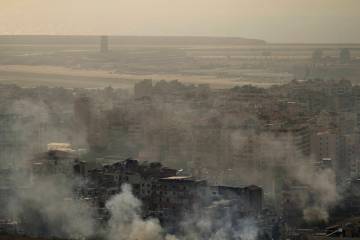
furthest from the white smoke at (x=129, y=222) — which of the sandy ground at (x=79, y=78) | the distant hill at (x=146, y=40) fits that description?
the distant hill at (x=146, y=40)

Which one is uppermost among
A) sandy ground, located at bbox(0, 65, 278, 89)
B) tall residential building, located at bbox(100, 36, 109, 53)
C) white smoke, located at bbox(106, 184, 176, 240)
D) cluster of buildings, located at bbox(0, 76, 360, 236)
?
tall residential building, located at bbox(100, 36, 109, 53)

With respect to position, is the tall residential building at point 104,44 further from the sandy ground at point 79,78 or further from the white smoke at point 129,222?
the white smoke at point 129,222

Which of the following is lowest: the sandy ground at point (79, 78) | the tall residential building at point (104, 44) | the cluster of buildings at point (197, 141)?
the cluster of buildings at point (197, 141)

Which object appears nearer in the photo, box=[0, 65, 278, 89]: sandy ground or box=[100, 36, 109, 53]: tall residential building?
box=[0, 65, 278, 89]: sandy ground

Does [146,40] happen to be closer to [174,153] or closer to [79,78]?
[79,78]

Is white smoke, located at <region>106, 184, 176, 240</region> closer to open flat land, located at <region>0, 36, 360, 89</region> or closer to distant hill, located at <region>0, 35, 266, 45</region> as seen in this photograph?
open flat land, located at <region>0, 36, 360, 89</region>

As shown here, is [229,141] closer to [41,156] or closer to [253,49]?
[41,156]

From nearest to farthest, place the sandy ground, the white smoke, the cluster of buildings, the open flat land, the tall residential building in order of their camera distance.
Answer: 1. the white smoke
2. the cluster of buildings
3. the sandy ground
4. the open flat land
5. the tall residential building

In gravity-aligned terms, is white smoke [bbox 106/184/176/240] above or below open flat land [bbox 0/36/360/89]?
below

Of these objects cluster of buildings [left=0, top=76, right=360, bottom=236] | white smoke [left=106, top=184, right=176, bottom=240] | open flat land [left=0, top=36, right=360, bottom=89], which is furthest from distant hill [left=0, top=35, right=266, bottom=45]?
white smoke [left=106, top=184, right=176, bottom=240]

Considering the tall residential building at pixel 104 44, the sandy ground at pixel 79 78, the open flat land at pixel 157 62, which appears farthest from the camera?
the tall residential building at pixel 104 44

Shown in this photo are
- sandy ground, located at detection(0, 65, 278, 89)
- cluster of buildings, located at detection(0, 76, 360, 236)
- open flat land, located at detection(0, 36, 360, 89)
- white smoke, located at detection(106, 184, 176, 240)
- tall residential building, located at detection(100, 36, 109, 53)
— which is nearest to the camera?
white smoke, located at detection(106, 184, 176, 240)
